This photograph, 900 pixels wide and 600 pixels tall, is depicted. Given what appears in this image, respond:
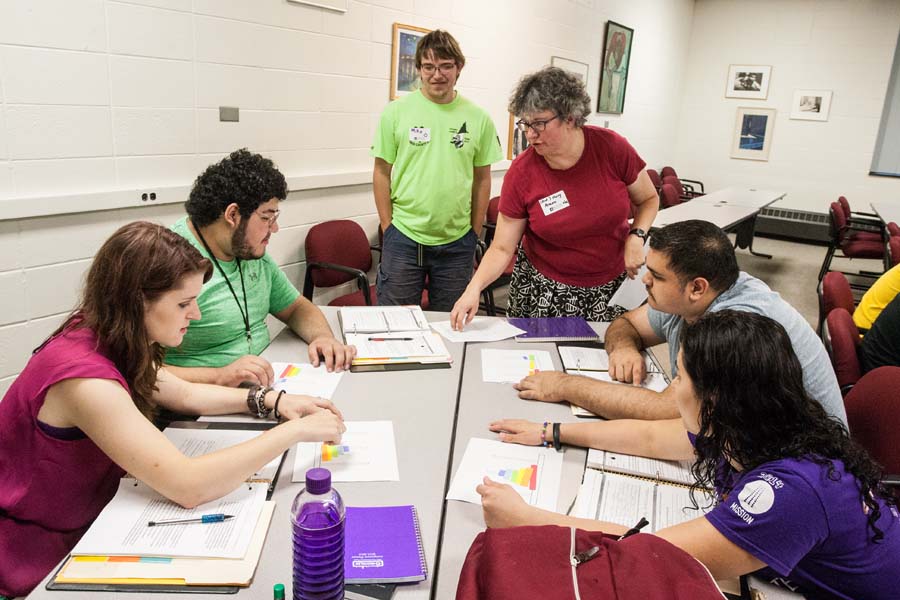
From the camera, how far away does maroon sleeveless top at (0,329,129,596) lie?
3.88ft

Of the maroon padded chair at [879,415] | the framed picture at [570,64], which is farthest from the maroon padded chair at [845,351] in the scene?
the framed picture at [570,64]

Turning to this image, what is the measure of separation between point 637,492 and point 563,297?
114 cm


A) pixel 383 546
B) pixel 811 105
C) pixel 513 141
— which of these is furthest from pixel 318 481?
pixel 811 105

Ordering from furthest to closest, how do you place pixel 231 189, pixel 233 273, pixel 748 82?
pixel 748 82, pixel 233 273, pixel 231 189

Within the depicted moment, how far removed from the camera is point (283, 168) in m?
3.25

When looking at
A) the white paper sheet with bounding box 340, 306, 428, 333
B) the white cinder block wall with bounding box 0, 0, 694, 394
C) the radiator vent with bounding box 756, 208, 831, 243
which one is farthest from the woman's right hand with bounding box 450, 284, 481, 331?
the radiator vent with bounding box 756, 208, 831, 243

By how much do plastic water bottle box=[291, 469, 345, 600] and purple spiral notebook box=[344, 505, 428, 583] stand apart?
0.09m

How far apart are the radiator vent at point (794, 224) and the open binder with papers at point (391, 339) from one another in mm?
7542

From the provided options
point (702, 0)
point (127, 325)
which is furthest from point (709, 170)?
point (127, 325)

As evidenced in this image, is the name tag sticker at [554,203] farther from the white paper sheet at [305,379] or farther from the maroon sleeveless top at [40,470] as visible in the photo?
the maroon sleeveless top at [40,470]

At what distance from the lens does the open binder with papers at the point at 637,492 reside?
4.08 feet

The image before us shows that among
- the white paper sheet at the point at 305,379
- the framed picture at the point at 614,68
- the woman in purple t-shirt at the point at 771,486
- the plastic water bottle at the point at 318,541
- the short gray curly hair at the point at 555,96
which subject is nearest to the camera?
the plastic water bottle at the point at 318,541

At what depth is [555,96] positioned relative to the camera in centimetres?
211

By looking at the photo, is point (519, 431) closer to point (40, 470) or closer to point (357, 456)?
point (357, 456)
